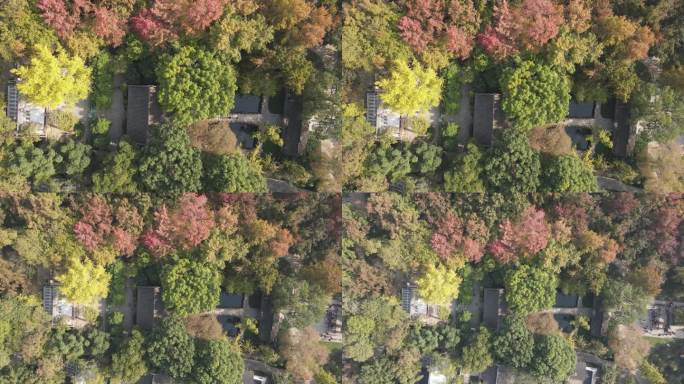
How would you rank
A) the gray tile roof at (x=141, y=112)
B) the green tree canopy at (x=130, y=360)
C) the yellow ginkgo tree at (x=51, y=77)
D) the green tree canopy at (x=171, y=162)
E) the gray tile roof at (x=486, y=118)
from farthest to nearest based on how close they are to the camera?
the green tree canopy at (x=130, y=360), the gray tile roof at (x=486, y=118), the gray tile roof at (x=141, y=112), the green tree canopy at (x=171, y=162), the yellow ginkgo tree at (x=51, y=77)

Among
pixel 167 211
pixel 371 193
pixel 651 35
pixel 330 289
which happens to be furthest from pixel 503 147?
pixel 167 211

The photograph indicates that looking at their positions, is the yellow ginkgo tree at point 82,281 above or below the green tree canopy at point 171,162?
below

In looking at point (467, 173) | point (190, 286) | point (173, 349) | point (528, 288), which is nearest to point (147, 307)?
point (173, 349)

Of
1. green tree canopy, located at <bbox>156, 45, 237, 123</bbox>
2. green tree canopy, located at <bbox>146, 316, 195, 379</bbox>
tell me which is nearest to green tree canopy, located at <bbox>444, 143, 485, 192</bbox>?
green tree canopy, located at <bbox>156, 45, 237, 123</bbox>

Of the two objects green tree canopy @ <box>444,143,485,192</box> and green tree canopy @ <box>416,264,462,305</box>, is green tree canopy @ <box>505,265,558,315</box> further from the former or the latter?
green tree canopy @ <box>444,143,485,192</box>

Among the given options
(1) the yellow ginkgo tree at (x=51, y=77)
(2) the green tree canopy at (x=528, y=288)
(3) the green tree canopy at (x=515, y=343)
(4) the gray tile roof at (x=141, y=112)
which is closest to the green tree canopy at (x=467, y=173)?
(2) the green tree canopy at (x=528, y=288)

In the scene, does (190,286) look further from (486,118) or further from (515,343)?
(486,118)

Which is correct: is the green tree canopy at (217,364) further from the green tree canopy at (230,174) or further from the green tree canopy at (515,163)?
the green tree canopy at (515,163)
